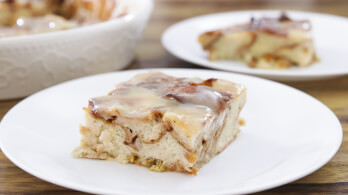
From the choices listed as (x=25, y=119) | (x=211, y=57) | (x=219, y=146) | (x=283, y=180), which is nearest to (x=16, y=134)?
(x=25, y=119)

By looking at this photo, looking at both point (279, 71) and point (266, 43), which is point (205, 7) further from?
point (279, 71)

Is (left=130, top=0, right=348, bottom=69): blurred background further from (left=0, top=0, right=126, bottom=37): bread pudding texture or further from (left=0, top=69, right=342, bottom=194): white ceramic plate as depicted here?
(left=0, top=69, right=342, bottom=194): white ceramic plate

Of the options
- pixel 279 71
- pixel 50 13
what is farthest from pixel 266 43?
pixel 50 13

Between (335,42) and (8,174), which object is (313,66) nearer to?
(335,42)

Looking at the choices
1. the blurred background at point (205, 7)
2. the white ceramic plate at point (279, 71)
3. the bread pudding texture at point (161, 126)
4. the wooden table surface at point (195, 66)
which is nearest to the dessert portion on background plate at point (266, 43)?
the white ceramic plate at point (279, 71)

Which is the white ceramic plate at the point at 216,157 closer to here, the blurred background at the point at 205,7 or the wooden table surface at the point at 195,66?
the wooden table surface at the point at 195,66
